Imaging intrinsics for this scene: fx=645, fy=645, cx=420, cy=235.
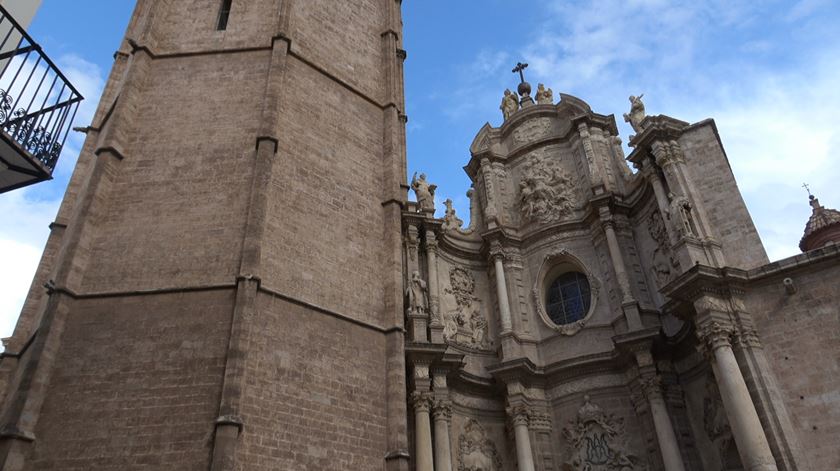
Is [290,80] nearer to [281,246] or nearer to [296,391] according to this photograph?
[281,246]

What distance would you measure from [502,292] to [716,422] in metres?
5.26

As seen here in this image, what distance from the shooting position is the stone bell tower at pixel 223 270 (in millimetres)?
8695

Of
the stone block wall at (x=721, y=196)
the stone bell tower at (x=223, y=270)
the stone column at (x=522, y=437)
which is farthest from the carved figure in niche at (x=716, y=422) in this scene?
the stone bell tower at (x=223, y=270)

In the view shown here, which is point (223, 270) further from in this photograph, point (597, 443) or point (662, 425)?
point (662, 425)

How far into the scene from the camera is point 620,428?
1319 cm

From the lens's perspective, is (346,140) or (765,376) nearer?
(765,376)

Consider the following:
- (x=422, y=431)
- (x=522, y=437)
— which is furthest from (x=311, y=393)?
(x=522, y=437)

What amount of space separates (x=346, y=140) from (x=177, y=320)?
5479 mm

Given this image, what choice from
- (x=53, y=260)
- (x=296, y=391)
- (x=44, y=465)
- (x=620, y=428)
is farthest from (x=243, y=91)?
(x=620, y=428)

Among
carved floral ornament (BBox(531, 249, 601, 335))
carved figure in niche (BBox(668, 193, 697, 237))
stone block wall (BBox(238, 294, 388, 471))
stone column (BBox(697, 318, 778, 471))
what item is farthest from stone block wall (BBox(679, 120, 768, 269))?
stone block wall (BBox(238, 294, 388, 471))

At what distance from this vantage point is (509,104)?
19.5 m

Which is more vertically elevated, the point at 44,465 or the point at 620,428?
the point at 620,428

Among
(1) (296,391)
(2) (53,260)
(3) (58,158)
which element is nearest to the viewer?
(3) (58,158)

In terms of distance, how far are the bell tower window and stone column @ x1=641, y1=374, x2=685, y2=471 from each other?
11.5 metres
